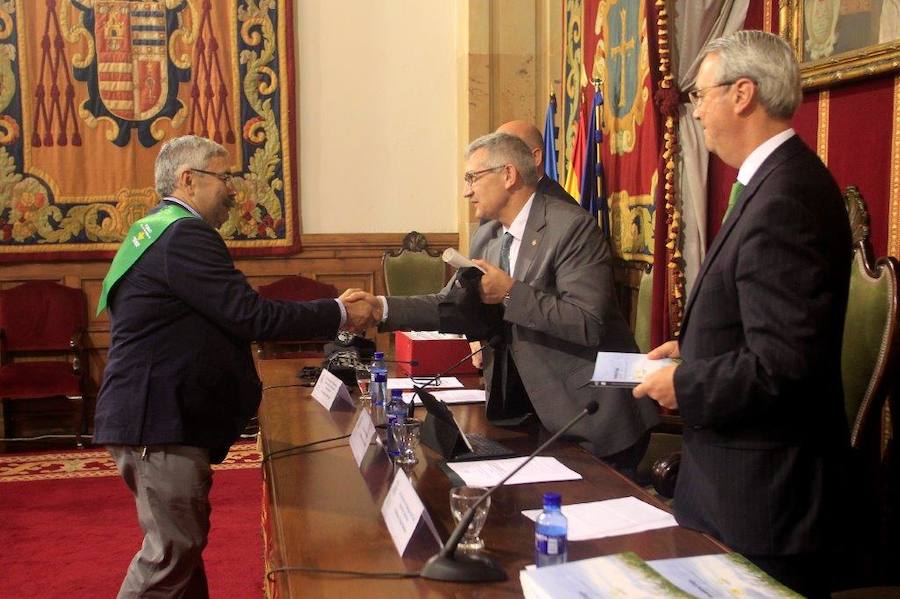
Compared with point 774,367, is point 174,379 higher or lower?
lower

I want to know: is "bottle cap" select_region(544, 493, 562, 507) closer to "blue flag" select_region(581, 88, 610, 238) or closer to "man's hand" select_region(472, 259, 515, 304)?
"man's hand" select_region(472, 259, 515, 304)

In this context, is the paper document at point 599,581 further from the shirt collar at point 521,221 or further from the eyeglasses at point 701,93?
the shirt collar at point 521,221

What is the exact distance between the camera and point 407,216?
6875mm

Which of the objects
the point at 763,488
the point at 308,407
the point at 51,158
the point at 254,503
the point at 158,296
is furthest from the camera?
the point at 51,158

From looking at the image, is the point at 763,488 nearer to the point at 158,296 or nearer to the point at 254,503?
the point at 158,296

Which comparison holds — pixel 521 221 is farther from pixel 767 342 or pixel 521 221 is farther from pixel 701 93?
pixel 767 342

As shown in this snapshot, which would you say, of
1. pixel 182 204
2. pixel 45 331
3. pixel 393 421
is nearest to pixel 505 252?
pixel 393 421

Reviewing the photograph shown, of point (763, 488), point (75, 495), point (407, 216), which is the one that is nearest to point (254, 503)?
point (75, 495)

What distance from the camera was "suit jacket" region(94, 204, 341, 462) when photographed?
239 centimetres

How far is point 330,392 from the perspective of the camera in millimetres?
2904

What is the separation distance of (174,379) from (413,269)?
165 inches

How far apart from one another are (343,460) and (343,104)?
485 centimetres

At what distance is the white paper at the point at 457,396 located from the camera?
9.59 feet

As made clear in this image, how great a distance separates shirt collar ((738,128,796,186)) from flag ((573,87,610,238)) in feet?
11.4
